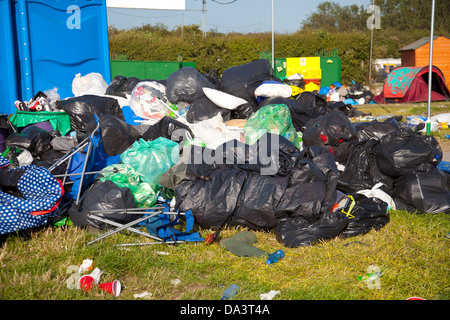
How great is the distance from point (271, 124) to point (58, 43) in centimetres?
366

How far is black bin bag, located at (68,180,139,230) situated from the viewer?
344 cm

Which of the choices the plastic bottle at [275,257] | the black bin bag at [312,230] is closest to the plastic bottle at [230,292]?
the plastic bottle at [275,257]

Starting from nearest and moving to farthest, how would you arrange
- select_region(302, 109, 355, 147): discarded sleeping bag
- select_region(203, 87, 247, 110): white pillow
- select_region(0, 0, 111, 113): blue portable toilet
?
1. select_region(302, 109, 355, 147): discarded sleeping bag
2. select_region(203, 87, 247, 110): white pillow
3. select_region(0, 0, 111, 113): blue portable toilet

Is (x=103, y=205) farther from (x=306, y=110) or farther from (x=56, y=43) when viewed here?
(x=56, y=43)

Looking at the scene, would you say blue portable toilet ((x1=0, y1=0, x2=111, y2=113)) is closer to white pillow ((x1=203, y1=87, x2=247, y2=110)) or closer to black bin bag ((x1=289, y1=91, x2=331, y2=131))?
white pillow ((x1=203, y1=87, x2=247, y2=110))

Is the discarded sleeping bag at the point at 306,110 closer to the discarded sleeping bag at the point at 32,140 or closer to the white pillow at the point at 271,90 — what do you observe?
the white pillow at the point at 271,90

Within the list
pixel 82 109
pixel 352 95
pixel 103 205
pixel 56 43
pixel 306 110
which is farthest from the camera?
pixel 352 95

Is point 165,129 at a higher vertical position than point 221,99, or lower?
lower

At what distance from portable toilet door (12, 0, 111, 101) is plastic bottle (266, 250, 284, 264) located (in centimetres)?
461

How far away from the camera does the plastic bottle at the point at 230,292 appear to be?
8.44 ft

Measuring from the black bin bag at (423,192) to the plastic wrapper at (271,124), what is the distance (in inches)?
53.7

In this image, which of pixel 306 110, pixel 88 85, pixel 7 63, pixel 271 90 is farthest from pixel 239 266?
pixel 7 63

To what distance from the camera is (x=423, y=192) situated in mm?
3744

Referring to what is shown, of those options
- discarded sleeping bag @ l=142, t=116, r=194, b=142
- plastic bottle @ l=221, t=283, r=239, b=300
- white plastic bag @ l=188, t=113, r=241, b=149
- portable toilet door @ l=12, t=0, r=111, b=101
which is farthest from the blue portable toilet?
plastic bottle @ l=221, t=283, r=239, b=300
